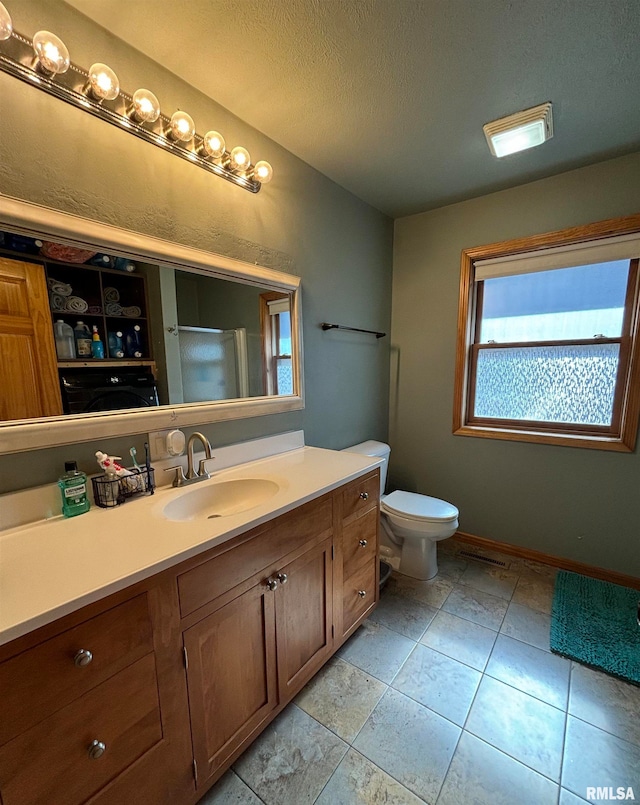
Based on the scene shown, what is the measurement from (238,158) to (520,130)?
123cm

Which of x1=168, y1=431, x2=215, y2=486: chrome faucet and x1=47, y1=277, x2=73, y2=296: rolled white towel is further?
x1=168, y1=431, x2=215, y2=486: chrome faucet

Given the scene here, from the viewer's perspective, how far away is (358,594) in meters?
1.55

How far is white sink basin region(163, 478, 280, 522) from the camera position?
1208mm

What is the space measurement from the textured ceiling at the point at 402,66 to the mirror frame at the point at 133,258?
609mm

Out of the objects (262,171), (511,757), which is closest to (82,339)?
(262,171)

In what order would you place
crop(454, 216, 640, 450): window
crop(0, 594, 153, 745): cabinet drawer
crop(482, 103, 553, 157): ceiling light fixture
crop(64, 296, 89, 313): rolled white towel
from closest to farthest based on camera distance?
crop(0, 594, 153, 745): cabinet drawer, crop(64, 296, 89, 313): rolled white towel, crop(482, 103, 553, 157): ceiling light fixture, crop(454, 216, 640, 450): window

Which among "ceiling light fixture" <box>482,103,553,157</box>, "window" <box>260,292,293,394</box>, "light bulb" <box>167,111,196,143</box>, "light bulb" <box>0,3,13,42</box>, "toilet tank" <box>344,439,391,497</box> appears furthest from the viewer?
"toilet tank" <box>344,439,391,497</box>

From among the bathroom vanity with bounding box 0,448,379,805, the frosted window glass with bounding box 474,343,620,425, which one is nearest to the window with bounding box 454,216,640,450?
the frosted window glass with bounding box 474,343,620,425

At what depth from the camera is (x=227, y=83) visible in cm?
126

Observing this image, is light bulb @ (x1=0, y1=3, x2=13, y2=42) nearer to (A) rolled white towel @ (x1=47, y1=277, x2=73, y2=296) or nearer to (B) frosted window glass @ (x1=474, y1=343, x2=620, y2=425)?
(A) rolled white towel @ (x1=47, y1=277, x2=73, y2=296)

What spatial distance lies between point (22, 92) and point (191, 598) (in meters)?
1.43

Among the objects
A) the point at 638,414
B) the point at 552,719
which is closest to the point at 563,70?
the point at 638,414

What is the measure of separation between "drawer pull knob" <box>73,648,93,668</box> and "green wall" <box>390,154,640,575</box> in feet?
7.34

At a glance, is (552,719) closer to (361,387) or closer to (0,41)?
(361,387)
